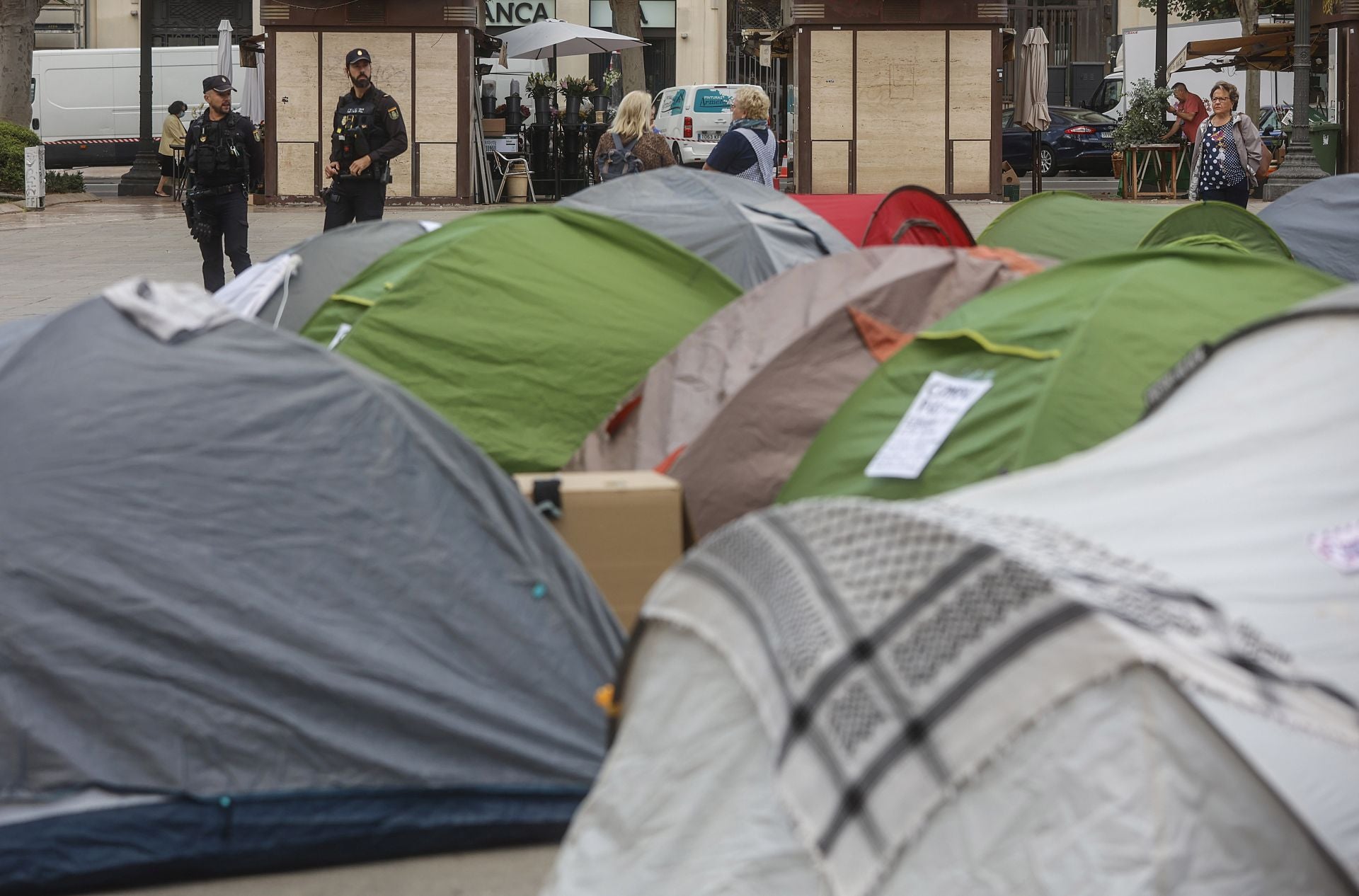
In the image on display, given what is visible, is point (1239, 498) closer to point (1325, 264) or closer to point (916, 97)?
point (1325, 264)

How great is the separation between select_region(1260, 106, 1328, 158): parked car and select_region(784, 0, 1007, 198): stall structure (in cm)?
466

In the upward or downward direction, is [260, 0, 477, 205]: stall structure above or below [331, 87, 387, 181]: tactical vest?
above

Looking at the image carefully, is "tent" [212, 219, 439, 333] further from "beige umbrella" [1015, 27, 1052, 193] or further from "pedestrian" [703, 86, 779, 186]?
"beige umbrella" [1015, 27, 1052, 193]

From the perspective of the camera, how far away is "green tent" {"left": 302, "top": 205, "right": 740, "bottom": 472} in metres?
5.36

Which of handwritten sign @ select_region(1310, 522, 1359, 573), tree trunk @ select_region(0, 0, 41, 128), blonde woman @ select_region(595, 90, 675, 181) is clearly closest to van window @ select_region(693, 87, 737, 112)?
tree trunk @ select_region(0, 0, 41, 128)

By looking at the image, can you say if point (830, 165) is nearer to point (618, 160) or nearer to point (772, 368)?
point (618, 160)

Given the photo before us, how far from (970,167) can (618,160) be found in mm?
12560

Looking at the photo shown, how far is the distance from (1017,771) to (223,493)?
7.16ft

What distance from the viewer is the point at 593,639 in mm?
3842

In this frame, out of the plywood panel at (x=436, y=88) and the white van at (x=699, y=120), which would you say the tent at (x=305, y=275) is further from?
the white van at (x=699, y=120)

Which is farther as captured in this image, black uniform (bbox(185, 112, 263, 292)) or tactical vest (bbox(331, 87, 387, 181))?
tactical vest (bbox(331, 87, 387, 181))

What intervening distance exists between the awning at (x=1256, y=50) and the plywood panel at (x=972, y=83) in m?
5.78

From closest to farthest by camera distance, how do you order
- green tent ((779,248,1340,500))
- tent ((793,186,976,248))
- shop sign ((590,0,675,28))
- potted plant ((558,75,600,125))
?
green tent ((779,248,1340,500))
tent ((793,186,976,248))
potted plant ((558,75,600,125))
shop sign ((590,0,675,28))

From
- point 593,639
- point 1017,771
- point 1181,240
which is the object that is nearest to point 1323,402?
point 1017,771
